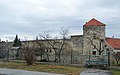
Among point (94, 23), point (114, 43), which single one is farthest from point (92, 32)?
point (114, 43)

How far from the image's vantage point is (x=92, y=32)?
186 feet

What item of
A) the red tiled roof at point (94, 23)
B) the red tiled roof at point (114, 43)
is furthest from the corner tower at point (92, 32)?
the red tiled roof at point (114, 43)

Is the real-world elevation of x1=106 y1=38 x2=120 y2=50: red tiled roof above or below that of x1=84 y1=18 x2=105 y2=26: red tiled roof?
below

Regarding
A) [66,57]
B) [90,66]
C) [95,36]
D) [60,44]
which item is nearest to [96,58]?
[90,66]

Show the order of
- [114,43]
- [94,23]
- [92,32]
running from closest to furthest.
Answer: [92,32] → [94,23] → [114,43]

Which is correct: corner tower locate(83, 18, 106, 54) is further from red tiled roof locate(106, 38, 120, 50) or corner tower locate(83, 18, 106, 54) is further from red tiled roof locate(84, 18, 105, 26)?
red tiled roof locate(106, 38, 120, 50)

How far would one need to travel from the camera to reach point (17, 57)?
153 ft

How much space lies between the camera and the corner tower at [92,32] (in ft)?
185

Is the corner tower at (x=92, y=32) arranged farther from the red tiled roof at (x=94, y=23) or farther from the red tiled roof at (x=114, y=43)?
the red tiled roof at (x=114, y=43)

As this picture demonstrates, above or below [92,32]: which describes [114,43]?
below

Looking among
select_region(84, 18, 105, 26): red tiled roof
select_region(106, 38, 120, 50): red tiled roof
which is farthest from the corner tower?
select_region(106, 38, 120, 50): red tiled roof

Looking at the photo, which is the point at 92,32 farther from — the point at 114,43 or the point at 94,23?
the point at 114,43

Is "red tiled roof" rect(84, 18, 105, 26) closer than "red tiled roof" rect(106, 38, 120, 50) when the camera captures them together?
Yes

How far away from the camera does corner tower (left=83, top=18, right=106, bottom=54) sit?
5634 cm
